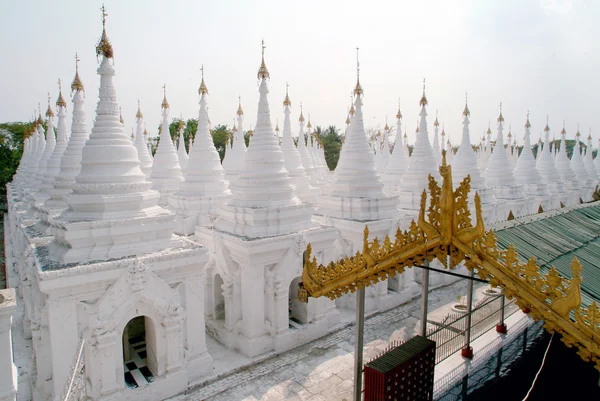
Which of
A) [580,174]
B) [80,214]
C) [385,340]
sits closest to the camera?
[80,214]

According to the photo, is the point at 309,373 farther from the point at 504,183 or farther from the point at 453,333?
the point at 504,183

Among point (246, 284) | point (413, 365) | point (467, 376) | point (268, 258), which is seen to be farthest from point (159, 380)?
point (467, 376)

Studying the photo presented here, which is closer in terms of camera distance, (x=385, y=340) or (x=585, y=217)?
(x=585, y=217)

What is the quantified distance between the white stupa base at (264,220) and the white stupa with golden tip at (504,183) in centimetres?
1420

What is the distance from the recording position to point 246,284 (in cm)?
1215

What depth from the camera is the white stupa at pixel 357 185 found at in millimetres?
15242

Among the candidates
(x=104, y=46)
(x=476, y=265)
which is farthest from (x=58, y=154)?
(x=476, y=265)

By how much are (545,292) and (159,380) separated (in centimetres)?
882

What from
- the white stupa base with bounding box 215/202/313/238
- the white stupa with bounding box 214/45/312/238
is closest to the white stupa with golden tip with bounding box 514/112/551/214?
the white stupa base with bounding box 215/202/313/238

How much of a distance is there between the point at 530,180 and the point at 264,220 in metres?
21.0

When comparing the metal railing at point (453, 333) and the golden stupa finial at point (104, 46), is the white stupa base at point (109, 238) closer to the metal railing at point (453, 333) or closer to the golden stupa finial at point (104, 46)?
the golden stupa finial at point (104, 46)

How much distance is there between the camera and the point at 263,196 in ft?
42.2

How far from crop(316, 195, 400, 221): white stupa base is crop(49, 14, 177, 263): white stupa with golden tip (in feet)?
21.9

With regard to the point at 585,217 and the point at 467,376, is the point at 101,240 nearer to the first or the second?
the point at 467,376
